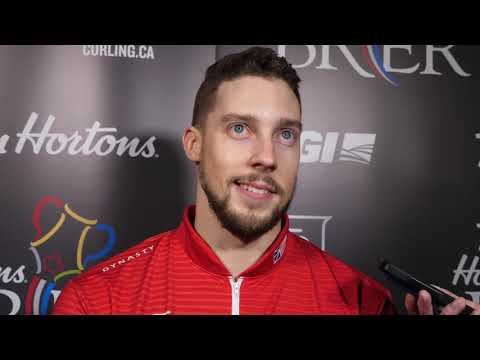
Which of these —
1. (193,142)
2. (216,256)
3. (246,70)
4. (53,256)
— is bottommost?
(53,256)

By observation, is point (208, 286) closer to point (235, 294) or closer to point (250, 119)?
point (235, 294)

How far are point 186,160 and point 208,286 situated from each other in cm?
68

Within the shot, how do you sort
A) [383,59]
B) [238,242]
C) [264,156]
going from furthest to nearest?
[383,59]
[238,242]
[264,156]

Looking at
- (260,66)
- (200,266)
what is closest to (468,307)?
(200,266)

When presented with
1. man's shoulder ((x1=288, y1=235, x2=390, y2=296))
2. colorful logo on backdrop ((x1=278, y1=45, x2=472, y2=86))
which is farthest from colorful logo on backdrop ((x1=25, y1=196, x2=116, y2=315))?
colorful logo on backdrop ((x1=278, y1=45, x2=472, y2=86))

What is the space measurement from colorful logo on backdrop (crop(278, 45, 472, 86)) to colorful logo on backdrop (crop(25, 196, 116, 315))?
1026 millimetres

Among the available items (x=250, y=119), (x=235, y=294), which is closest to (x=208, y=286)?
(x=235, y=294)

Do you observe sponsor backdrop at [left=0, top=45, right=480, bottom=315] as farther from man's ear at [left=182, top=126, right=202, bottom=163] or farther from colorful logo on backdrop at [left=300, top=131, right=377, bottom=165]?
man's ear at [left=182, top=126, right=202, bottom=163]

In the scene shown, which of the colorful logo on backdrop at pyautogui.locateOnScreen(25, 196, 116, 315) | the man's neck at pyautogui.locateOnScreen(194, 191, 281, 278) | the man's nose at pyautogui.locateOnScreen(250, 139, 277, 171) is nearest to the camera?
the man's nose at pyautogui.locateOnScreen(250, 139, 277, 171)

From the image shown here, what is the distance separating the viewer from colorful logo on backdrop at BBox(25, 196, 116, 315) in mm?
1813

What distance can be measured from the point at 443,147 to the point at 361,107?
1.19ft

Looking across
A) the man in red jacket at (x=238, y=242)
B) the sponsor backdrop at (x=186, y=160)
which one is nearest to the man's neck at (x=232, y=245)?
the man in red jacket at (x=238, y=242)

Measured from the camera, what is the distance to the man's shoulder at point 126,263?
1.38 meters

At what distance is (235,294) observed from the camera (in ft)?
4.30
